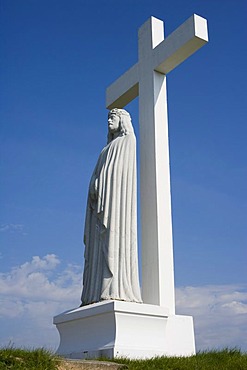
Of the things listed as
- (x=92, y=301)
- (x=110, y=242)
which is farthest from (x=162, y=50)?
(x=92, y=301)

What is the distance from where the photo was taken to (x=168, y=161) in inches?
332

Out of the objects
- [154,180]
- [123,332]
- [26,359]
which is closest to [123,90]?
[154,180]

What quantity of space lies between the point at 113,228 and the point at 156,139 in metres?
1.72

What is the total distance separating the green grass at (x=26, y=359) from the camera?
16.3 feet

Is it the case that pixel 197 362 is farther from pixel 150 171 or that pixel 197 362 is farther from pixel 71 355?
pixel 150 171

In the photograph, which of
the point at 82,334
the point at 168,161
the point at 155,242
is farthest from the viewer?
the point at 168,161

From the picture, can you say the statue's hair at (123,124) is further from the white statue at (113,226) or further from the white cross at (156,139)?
the white cross at (156,139)

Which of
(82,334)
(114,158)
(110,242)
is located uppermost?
(114,158)

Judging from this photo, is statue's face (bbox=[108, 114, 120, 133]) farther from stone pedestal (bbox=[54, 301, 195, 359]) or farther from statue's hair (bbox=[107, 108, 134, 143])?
stone pedestal (bbox=[54, 301, 195, 359])

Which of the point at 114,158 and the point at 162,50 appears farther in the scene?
the point at 162,50

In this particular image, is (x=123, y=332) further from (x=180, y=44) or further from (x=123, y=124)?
(x=180, y=44)

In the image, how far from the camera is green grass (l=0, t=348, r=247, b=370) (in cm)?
505

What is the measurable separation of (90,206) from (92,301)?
1436mm

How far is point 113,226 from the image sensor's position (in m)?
A: 7.48
